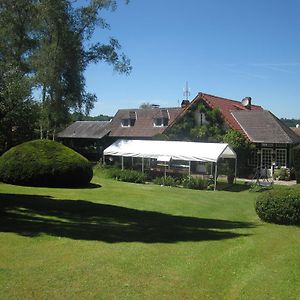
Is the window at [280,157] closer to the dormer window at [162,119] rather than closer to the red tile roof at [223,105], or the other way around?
the red tile roof at [223,105]

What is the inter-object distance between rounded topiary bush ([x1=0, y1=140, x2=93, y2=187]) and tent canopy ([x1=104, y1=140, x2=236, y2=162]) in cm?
913

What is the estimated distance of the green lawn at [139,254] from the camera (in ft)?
24.0

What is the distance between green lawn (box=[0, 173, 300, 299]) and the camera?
7322 mm

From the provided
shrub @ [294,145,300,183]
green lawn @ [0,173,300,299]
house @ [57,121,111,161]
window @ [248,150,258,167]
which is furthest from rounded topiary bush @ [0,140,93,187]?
house @ [57,121,111,161]

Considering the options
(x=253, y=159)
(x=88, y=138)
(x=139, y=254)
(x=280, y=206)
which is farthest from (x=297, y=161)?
(x=88, y=138)

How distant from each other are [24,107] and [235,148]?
18.9 meters

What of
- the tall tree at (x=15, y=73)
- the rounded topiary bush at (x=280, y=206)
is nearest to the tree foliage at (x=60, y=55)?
the tall tree at (x=15, y=73)

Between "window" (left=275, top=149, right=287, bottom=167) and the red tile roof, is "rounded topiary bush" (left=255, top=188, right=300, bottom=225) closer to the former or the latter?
"window" (left=275, top=149, right=287, bottom=167)

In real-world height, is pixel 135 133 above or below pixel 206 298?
above

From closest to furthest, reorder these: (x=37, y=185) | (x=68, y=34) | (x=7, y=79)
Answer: (x=7, y=79)
(x=37, y=185)
(x=68, y=34)

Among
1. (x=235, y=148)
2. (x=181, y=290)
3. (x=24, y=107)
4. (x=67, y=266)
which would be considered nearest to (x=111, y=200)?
(x=24, y=107)

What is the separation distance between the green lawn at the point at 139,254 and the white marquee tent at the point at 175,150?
13.8 meters

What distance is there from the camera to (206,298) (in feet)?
23.2

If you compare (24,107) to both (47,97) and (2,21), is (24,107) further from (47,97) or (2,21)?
(47,97)
